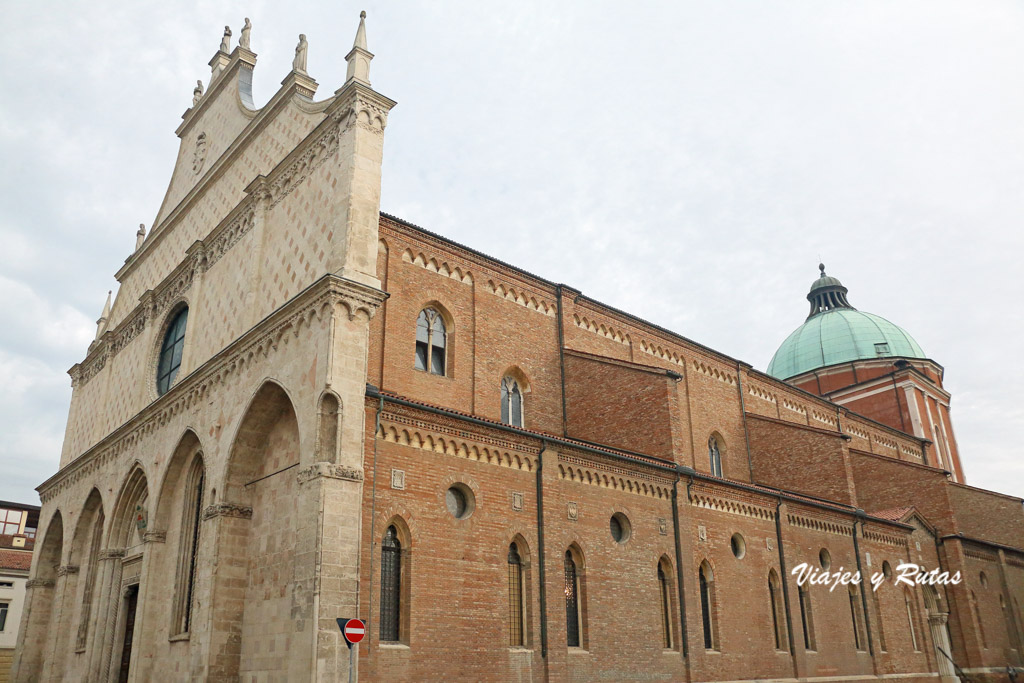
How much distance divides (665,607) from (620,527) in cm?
216

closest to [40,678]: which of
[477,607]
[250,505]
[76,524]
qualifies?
[76,524]

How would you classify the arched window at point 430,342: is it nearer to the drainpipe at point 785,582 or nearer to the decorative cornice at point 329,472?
the decorative cornice at point 329,472

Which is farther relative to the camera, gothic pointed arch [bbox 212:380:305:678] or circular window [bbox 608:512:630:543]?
circular window [bbox 608:512:630:543]

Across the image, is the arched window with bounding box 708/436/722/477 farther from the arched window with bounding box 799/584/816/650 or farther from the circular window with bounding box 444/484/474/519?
the circular window with bounding box 444/484/474/519

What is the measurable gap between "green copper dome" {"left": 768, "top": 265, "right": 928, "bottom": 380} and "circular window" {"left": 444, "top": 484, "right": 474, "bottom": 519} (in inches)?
1251

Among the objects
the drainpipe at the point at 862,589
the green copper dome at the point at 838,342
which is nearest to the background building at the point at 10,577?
the drainpipe at the point at 862,589

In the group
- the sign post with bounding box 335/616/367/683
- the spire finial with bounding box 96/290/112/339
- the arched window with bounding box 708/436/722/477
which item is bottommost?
the sign post with bounding box 335/616/367/683

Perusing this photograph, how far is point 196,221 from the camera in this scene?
21609 mm

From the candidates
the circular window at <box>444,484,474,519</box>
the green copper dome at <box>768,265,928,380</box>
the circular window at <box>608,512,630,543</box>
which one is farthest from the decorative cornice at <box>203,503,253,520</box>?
the green copper dome at <box>768,265,928,380</box>

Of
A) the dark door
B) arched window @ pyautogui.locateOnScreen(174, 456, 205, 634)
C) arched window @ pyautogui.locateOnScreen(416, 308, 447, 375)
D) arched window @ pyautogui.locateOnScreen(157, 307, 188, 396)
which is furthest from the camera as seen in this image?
arched window @ pyautogui.locateOnScreen(157, 307, 188, 396)

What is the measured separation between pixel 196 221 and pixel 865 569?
21.8 m

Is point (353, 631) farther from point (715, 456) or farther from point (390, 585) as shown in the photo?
point (715, 456)

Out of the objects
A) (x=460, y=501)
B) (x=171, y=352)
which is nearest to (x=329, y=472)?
(x=460, y=501)

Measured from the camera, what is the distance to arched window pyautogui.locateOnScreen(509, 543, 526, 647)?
15.1 m
